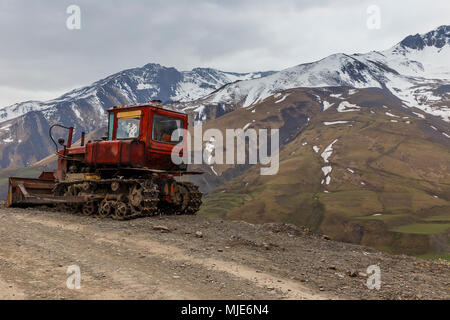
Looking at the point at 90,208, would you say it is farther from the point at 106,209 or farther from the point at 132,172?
the point at 132,172

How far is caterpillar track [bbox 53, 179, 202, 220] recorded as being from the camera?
14945 millimetres

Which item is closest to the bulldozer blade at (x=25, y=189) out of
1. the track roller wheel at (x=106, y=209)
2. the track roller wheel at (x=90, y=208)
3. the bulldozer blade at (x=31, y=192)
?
the bulldozer blade at (x=31, y=192)

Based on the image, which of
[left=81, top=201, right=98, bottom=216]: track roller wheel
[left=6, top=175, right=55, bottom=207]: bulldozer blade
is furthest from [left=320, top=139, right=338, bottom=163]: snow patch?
[left=81, top=201, right=98, bottom=216]: track roller wheel

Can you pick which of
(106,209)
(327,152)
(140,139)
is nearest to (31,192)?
(106,209)

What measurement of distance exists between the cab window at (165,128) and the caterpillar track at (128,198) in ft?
6.22

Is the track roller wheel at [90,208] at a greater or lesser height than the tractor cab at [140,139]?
lesser

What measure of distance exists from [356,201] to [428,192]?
26.3 m

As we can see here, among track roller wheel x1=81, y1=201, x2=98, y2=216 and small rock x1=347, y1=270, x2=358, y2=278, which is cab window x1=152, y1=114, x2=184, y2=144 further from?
small rock x1=347, y1=270, x2=358, y2=278

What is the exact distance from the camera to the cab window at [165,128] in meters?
16.2

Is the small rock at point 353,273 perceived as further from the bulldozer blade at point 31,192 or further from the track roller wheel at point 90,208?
the bulldozer blade at point 31,192

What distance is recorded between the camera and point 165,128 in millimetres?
16688
